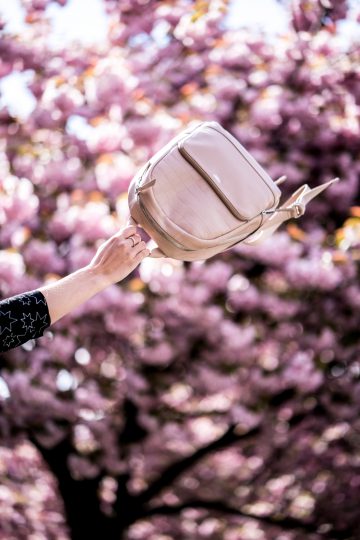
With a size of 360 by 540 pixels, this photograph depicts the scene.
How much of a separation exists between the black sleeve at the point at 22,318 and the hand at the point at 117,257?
177 mm

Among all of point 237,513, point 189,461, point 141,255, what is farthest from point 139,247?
point 237,513

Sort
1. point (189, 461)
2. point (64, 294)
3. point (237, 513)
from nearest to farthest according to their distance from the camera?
1. point (64, 294)
2. point (189, 461)
3. point (237, 513)

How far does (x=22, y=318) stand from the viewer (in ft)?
4.66

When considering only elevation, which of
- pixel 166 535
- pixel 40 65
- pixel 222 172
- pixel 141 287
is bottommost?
pixel 166 535

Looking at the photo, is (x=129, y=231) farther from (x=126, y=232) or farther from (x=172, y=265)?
(x=172, y=265)

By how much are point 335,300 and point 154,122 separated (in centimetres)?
164

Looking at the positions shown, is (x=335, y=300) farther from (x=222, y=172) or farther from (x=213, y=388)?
(x=222, y=172)

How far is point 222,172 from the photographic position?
71.8 inches

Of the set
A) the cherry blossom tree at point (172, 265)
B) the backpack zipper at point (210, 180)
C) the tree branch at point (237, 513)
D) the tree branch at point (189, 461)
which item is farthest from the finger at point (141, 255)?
the tree branch at point (237, 513)

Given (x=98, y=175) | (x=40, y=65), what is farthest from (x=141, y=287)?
(x=40, y=65)

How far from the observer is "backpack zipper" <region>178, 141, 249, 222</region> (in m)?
1.78

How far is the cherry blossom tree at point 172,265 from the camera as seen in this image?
14.7 feet

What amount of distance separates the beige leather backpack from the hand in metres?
0.12

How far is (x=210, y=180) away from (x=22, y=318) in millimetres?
619
